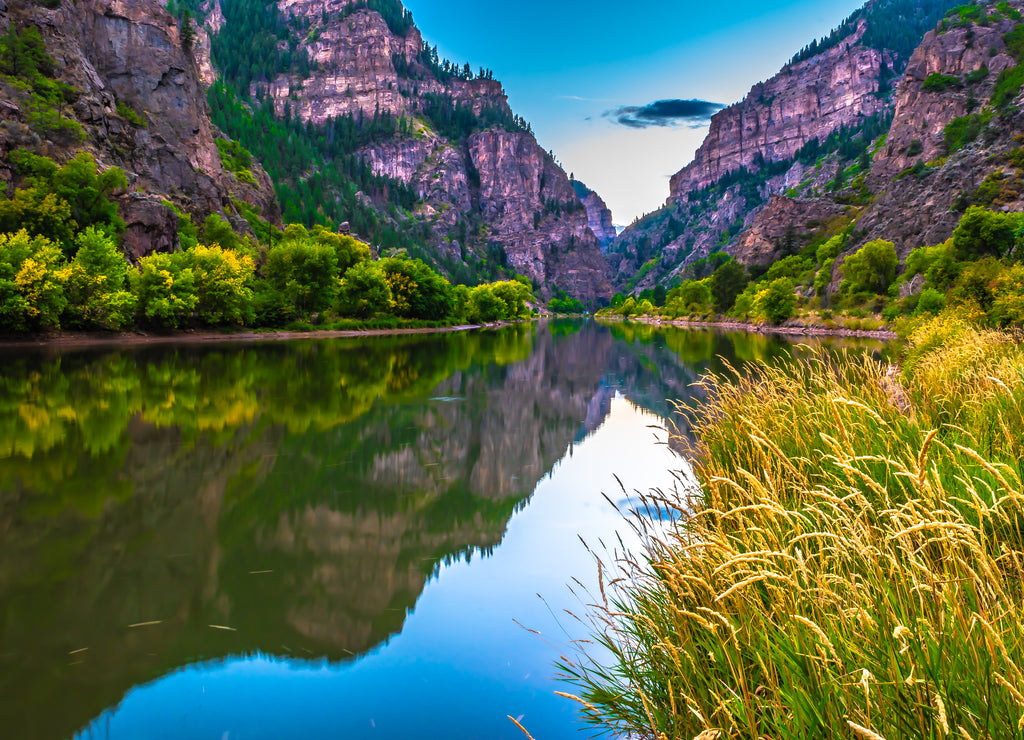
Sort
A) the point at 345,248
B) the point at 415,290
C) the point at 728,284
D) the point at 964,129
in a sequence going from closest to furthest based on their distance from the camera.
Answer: the point at 415,290
the point at 964,129
the point at 345,248
the point at 728,284

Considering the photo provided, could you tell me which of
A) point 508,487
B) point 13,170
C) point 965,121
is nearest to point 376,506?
point 508,487

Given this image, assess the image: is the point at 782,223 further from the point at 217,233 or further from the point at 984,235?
the point at 217,233

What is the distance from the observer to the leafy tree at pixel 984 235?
47.5 m

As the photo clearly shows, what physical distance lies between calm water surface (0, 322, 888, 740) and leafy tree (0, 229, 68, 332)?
25.2 metres

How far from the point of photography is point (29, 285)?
38.4 meters

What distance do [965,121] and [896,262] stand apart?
45227 mm

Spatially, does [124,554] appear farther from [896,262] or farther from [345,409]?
[896,262]

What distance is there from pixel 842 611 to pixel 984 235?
202 feet

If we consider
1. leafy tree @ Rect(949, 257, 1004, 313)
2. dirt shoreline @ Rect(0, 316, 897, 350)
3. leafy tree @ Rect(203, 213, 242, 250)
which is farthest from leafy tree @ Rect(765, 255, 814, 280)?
leafy tree @ Rect(203, 213, 242, 250)

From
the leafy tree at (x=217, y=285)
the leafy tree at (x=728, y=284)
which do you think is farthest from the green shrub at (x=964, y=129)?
the leafy tree at (x=217, y=285)

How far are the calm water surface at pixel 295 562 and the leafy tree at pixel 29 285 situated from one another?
25.2m

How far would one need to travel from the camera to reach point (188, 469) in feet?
39.0

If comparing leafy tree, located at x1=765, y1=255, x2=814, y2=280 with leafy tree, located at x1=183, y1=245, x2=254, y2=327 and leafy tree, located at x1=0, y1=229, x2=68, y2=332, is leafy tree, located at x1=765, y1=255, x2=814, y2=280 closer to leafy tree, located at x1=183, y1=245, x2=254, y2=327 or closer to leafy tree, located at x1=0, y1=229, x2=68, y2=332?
leafy tree, located at x1=183, y1=245, x2=254, y2=327

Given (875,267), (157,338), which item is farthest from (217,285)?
(875,267)
